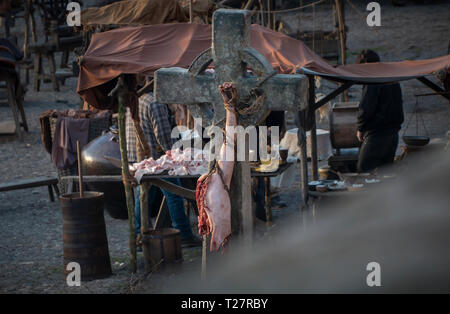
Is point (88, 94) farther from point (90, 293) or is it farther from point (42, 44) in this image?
point (42, 44)

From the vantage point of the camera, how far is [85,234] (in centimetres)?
615

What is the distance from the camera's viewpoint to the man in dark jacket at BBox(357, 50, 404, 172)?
26.2ft

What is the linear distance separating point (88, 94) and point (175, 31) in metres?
1.60

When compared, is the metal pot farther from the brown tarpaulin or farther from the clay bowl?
the clay bowl

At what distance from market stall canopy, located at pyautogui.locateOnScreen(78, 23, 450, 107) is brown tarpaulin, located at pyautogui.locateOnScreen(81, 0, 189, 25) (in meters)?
2.34

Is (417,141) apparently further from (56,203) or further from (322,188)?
(56,203)

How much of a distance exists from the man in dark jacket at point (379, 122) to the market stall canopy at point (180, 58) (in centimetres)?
32

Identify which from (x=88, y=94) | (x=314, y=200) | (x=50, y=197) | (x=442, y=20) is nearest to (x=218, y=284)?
(x=314, y=200)

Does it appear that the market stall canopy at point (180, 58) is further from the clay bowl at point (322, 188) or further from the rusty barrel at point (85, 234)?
the rusty barrel at point (85, 234)

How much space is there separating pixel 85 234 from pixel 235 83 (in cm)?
273

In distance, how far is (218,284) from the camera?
4762 millimetres

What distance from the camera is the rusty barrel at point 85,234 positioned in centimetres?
613

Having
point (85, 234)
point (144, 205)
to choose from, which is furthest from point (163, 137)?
point (85, 234)

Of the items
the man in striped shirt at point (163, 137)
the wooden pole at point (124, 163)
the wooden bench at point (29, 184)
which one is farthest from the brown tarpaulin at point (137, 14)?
the wooden pole at point (124, 163)
